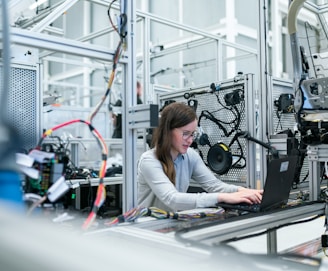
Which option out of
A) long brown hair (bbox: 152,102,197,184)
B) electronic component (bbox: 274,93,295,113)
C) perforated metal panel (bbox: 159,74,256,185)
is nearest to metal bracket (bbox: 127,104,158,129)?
long brown hair (bbox: 152,102,197,184)

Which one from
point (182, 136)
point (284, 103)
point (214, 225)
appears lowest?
point (214, 225)

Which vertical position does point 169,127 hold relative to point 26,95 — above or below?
below

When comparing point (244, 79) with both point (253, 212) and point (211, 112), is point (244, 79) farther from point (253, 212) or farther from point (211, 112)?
point (253, 212)

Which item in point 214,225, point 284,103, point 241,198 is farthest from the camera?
point 284,103

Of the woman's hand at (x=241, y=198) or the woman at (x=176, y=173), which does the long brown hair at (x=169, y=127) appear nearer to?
the woman at (x=176, y=173)

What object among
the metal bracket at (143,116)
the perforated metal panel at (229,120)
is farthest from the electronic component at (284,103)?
the metal bracket at (143,116)

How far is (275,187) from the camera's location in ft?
4.03

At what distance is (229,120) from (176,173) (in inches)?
19.1

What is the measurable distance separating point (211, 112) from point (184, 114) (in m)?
0.52

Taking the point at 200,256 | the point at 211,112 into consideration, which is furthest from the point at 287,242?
the point at 200,256

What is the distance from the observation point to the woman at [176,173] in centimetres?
130

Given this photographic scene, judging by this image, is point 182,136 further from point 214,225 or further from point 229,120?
point 214,225

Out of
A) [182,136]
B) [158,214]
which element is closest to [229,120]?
[182,136]

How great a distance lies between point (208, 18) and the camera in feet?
17.4
